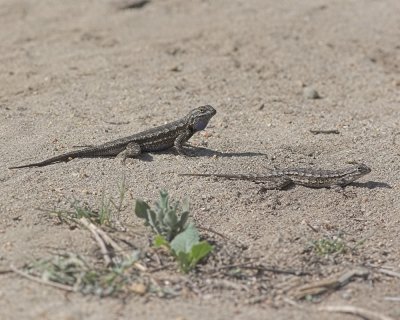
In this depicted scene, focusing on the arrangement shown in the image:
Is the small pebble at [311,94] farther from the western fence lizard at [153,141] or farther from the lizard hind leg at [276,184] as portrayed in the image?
the lizard hind leg at [276,184]

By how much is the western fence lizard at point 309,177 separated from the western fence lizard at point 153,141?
90cm

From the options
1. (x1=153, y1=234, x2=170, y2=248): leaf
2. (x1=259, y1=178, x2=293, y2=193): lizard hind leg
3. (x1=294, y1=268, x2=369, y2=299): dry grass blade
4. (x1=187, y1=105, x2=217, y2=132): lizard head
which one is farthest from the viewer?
(x1=187, y1=105, x2=217, y2=132): lizard head

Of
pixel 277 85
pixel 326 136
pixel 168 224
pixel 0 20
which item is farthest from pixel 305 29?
pixel 168 224

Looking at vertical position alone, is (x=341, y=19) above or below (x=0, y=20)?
below

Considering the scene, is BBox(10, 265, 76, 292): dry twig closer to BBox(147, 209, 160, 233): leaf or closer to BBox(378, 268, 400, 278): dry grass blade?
BBox(147, 209, 160, 233): leaf

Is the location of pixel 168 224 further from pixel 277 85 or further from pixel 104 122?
pixel 277 85

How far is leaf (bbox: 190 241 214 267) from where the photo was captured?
5.91 meters

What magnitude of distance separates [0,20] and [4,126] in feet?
17.3

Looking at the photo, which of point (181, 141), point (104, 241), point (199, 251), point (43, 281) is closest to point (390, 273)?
point (199, 251)

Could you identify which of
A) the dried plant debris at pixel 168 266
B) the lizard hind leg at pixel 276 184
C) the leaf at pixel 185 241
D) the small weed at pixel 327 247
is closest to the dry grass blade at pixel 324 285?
the dried plant debris at pixel 168 266

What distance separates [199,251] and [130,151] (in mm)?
2770

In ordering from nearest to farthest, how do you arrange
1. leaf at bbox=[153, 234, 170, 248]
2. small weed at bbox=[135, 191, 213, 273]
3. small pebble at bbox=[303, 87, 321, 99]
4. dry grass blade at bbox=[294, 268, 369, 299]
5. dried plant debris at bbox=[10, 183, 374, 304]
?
dried plant debris at bbox=[10, 183, 374, 304], dry grass blade at bbox=[294, 268, 369, 299], small weed at bbox=[135, 191, 213, 273], leaf at bbox=[153, 234, 170, 248], small pebble at bbox=[303, 87, 321, 99]

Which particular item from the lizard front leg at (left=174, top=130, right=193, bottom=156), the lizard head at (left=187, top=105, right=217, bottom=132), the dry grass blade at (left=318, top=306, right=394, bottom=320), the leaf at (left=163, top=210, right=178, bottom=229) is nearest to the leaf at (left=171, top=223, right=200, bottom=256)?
the leaf at (left=163, top=210, right=178, bottom=229)

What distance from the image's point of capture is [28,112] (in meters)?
9.77
